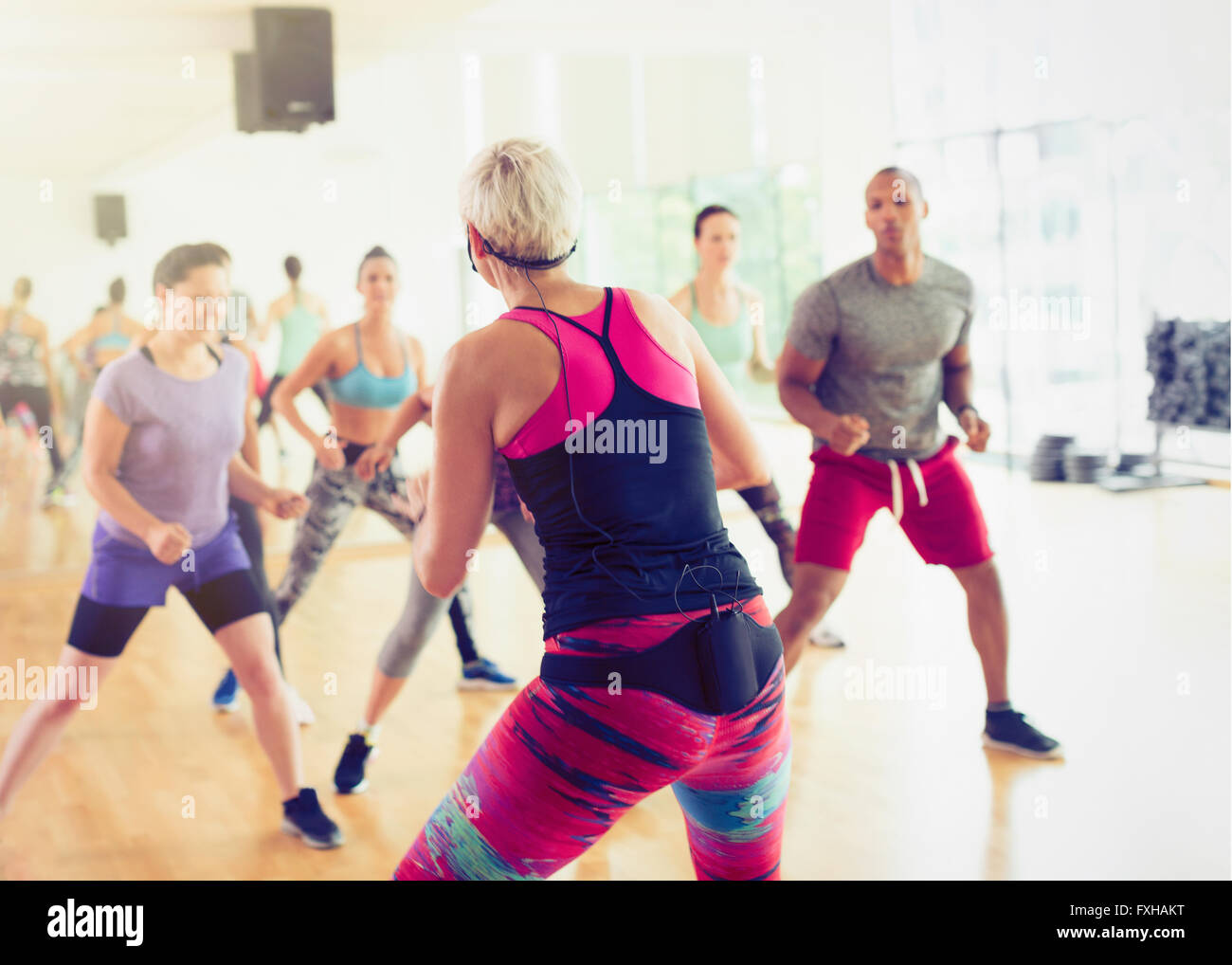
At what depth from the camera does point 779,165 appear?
727 cm

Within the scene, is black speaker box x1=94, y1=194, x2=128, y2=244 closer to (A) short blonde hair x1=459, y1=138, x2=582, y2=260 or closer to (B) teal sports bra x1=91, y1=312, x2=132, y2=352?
(B) teal sports bra x1=91, y1=312, x2=132, y2=352

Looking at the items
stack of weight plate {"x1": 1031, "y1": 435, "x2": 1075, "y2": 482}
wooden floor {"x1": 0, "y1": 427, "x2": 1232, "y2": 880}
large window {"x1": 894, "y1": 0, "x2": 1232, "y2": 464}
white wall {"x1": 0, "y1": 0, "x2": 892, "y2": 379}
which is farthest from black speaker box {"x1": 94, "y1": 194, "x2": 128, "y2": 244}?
stack of weight plate {"x1": 1031, "y1": 435, "x2": 1075, "y2": 482}

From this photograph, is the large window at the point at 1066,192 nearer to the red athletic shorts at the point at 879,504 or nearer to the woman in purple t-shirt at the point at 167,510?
the red athletic shorts at the point at 879,504

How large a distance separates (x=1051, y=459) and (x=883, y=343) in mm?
5338

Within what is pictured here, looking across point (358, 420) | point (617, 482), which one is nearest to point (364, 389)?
point (358, 420)

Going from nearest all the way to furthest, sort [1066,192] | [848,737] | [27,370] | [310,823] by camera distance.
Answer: [310,823] → [848,737] → [27,370] → [1066,192]

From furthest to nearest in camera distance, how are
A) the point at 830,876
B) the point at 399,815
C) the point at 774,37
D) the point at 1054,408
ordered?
1. the point at 1054,408
2. the point at 774,37
3. the point at 399,815
4. the point at 830,876

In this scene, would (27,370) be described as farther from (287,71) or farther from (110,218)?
(287,71)

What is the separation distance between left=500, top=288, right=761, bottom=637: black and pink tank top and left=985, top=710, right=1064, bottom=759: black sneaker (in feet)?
6.72

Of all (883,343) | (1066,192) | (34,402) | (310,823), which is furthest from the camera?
(1066,192)

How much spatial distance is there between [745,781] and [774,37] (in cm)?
639

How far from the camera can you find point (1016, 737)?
10.7ft
